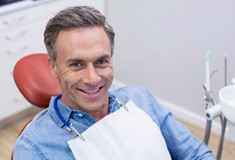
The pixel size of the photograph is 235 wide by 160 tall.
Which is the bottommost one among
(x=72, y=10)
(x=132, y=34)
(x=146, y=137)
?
(x=132, y=34)

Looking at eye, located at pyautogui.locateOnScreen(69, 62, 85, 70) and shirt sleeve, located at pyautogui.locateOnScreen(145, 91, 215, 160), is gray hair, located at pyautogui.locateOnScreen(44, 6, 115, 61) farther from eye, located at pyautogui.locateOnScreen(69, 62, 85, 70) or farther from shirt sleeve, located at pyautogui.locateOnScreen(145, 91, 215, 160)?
shirt sleeve, located at pyautogui.locateOnScreen(145, 91, 215, 160)

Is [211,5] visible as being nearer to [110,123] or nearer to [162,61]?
[162,61]

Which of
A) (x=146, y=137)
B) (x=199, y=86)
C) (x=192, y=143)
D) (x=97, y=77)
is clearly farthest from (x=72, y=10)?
(x=199, y=86)

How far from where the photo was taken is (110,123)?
1325 mm

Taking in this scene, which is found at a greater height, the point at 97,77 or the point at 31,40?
the point at 97,77

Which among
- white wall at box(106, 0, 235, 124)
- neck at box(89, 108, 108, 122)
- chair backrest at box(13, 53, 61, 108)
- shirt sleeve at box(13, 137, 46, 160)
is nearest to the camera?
shirt sleeve at box(13, 137, 46, 160)

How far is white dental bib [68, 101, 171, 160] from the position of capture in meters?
1.24

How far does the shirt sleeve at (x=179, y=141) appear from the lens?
4.59ft

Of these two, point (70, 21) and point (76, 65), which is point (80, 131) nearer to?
point (76, 65)

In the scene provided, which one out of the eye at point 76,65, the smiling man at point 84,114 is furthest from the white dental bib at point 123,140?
the eye at point 76,65

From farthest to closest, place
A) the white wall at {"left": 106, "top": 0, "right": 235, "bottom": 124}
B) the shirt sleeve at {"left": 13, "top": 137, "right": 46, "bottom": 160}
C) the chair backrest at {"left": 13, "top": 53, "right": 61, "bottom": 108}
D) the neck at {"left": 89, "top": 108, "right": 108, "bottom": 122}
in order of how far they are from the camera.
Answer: the white wall at {"left": 106, "top": 0, "right": 235, "bottom": 124}, the chair backrest at {"left": 13, "top": 53, "right": 61, "bottom": 108}, the neck at {"left": 89, "top": 108, "right": 108, "bottom": 122}, the shirt sleeve at {"left": 13, "top": 137, "right": 46, "bottom": 160}

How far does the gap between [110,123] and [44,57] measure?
0.43 metres

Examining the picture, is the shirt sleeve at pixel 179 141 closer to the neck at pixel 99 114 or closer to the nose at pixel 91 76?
the neck at pixel 99 114

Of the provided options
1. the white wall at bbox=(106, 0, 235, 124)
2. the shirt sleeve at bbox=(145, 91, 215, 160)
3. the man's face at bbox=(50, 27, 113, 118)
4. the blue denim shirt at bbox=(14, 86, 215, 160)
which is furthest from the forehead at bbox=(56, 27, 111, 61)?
the white wall at bbox=(106, 0, 235, 124)
